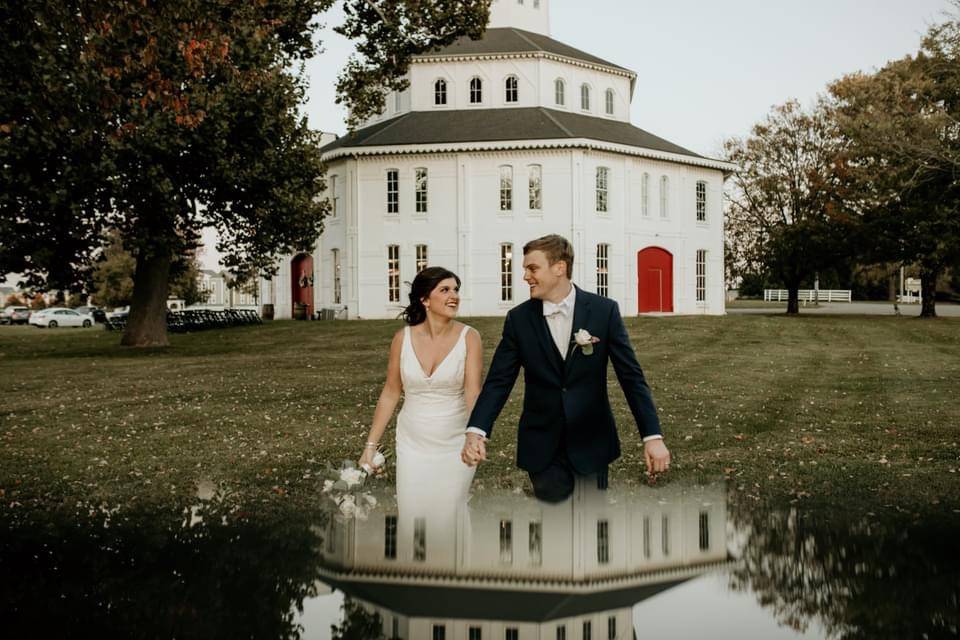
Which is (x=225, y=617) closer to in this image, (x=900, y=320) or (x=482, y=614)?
(x=482, y=614)

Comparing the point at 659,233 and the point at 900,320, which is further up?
the point at 659,233

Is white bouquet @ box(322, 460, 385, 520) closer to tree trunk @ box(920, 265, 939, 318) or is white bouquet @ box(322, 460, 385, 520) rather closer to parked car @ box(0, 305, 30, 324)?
tree trunk @ box(920, 265, 939, 318)

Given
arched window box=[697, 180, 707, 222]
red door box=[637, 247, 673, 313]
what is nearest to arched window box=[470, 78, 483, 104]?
red door box=[637, 247, 673, 313]

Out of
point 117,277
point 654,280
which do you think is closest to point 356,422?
point 654,280

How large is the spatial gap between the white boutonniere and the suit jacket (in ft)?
0.22

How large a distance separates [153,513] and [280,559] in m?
2.30

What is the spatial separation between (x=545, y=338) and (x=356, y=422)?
8.57 metres

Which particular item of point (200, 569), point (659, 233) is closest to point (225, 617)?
point (200, 569)

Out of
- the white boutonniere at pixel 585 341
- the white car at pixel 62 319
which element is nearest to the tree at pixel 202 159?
the white boutonniere at pixel 585 341

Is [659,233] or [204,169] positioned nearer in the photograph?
[204,169]

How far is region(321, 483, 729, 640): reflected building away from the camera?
4.68 meters

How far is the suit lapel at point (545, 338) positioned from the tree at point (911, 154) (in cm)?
3121

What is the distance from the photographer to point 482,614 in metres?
4.73

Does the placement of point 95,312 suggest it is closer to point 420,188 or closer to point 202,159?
point 420,188
